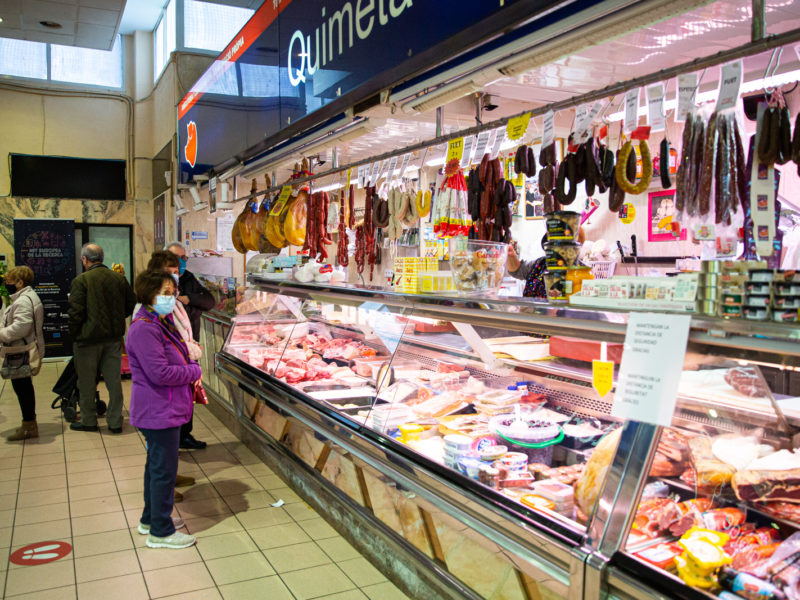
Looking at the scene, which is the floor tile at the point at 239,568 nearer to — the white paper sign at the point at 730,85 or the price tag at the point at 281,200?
the white paper sign at the point at 730,85

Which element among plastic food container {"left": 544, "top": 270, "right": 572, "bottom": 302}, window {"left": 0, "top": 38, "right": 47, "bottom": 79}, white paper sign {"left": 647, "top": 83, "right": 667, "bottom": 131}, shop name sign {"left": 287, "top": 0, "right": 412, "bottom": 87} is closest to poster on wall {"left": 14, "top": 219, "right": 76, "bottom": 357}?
window {"left": 0, "top": 38, "right": 47, "bottom": 79}

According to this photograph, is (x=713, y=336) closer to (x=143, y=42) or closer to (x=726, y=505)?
(x=726, y=505)

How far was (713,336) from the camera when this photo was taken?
1812mm

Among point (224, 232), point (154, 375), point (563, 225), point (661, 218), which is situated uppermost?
point (661, 218)

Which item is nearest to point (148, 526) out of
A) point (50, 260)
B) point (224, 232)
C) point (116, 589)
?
point (116, 589)

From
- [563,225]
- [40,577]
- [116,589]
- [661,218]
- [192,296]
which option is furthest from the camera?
[661,218]

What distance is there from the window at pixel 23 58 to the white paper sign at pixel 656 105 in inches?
491

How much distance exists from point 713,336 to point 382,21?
279 centimetres

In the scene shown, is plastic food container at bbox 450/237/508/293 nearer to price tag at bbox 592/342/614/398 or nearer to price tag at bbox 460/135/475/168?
price tag at bbox 460/135/475/168

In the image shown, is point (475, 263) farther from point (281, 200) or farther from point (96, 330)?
point (96, 330)

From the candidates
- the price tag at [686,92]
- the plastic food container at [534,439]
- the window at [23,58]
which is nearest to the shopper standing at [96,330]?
the plastic food container at [534,439]

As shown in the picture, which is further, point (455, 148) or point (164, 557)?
point (164, 557)

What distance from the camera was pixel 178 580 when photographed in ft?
11.2

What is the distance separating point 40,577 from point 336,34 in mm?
3810
